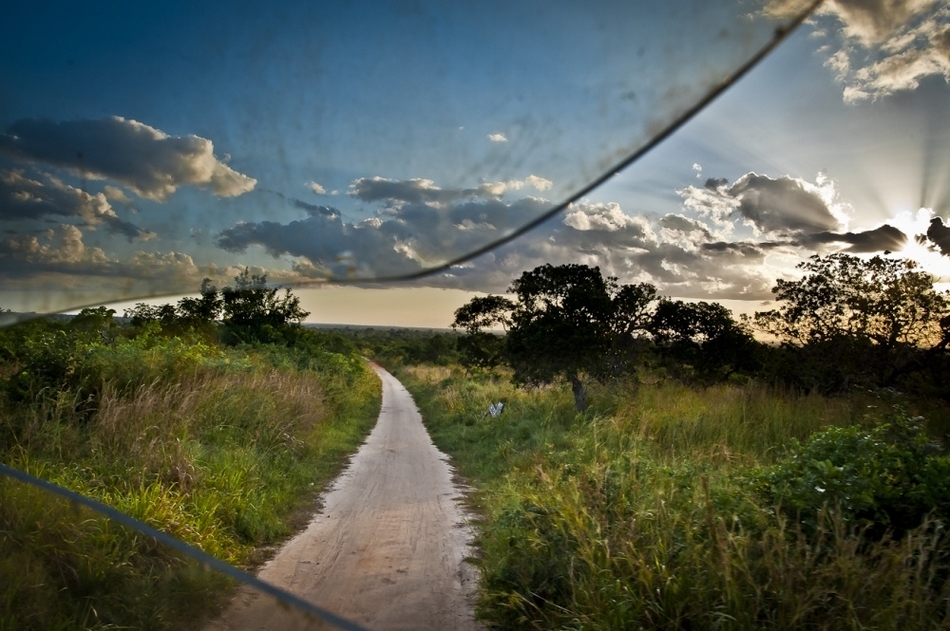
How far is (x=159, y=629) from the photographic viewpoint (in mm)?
974

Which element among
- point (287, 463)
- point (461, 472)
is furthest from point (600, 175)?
point (461, 472)

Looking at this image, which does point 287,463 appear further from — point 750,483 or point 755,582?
point 755,582

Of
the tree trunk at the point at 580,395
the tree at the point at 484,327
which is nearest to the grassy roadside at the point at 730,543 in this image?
the tree at the point at 484,327

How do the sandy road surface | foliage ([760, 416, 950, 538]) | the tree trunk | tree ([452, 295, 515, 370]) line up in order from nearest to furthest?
foliage ([760, 416, 950, 538])
the sandy road surface
tree ([452, 295, 515, 370])
the tree trunk

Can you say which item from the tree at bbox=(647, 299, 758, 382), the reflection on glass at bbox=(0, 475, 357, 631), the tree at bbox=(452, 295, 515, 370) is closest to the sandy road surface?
the reflection on glass at bbox=(0, 475, 357, 631)

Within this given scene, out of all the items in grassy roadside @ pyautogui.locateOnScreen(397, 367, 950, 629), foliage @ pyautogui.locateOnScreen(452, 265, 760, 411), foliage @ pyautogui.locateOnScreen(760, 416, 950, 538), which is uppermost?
foliage @ pyautogui.locateOnScreen(452, 265, 760, 411)

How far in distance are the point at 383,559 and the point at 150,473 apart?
186 cm

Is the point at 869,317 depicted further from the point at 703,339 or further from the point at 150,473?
the point at 150,473

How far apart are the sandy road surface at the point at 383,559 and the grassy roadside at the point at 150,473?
0.25 meters

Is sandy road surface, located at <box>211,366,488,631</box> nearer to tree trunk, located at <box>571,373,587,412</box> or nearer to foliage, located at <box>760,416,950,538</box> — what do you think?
foliage, located at <box>760,416,950,538</box>

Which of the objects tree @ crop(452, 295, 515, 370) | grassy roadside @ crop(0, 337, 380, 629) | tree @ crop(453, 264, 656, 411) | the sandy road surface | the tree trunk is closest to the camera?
grassy roadside @ crop(0, 337, 380, 629)

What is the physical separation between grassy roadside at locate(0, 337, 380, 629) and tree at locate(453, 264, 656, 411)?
2.82 metres

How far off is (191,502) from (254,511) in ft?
1.89

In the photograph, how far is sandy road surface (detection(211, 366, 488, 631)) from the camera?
3438 mm
